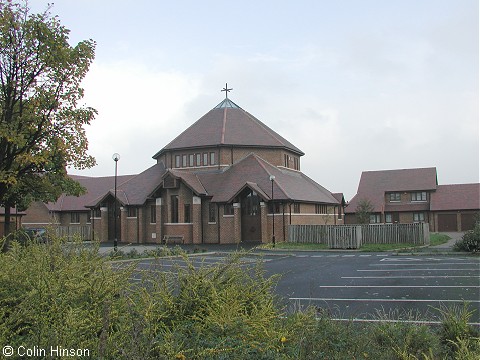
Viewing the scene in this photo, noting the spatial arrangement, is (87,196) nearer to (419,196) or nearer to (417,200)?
(417,200)

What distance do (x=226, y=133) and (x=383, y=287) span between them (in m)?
36.0

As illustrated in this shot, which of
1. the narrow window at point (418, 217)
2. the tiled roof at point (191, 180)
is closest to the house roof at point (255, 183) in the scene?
the tiled roof at point (191, 180)

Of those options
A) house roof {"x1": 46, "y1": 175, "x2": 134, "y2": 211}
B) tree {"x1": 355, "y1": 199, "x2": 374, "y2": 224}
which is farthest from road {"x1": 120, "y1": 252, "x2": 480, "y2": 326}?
house roof {"x1": 46, "y1": 175, "x2": 134, "y2": 211}

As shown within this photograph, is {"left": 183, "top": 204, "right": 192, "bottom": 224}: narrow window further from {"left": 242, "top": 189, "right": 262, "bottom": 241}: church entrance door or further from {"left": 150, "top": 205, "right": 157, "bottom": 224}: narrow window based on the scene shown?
{"left": 242, "top": 189, "right": 262, "bottom": 241}: church entrance door

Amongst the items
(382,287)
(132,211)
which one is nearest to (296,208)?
(132,211)

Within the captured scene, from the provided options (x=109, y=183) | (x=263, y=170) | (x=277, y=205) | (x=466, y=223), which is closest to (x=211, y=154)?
(x=263, y=170)

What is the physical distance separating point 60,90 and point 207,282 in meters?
17.6

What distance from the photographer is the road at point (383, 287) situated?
33.5 ft

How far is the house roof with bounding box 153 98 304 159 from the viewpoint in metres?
48.2

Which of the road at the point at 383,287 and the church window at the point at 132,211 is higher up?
the church window at the point at 132,211

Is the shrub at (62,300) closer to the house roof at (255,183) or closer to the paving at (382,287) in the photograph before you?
the paving at (382,287)

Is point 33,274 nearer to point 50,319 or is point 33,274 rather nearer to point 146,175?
point 50,319

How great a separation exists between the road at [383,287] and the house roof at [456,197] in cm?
4049

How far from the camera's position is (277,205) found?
4066cm
